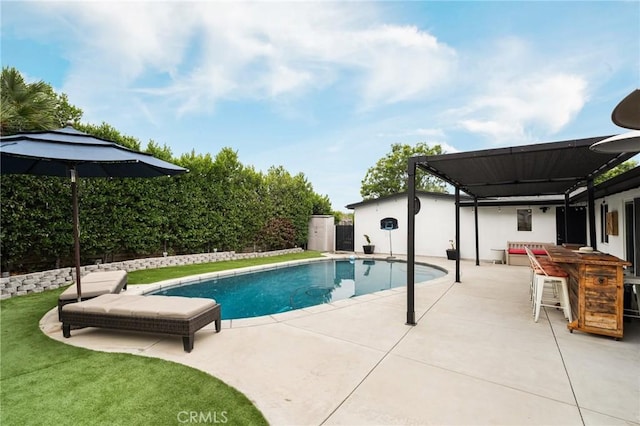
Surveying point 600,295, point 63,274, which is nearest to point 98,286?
point 63,274

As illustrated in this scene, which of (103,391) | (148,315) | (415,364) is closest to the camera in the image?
(103,391)

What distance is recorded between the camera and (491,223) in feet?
44.7

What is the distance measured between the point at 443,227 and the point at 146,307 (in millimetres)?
13935

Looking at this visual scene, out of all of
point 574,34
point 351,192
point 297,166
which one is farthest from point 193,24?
point 351,192

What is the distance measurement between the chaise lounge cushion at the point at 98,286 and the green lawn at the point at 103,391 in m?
1.05

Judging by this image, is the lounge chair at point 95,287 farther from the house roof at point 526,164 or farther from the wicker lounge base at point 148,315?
the house roof at point 526,164

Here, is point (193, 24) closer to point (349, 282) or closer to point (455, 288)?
point (349, 282)

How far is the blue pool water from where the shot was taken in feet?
23.9

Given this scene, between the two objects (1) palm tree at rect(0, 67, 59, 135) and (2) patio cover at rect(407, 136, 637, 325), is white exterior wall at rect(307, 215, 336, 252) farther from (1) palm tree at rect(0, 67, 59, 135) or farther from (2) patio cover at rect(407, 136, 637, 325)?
Result: (1) palm tree at rect(0, 67, 59, 135)

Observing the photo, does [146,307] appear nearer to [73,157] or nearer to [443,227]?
[73,157]

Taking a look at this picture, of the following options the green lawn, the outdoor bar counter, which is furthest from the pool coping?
the outdoor bar counter

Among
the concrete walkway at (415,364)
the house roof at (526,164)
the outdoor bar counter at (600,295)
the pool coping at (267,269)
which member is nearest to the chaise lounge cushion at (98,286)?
the concrete walkway at (415,364)

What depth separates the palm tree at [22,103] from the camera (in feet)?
21.7

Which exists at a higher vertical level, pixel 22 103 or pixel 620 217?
pixel 22 103
